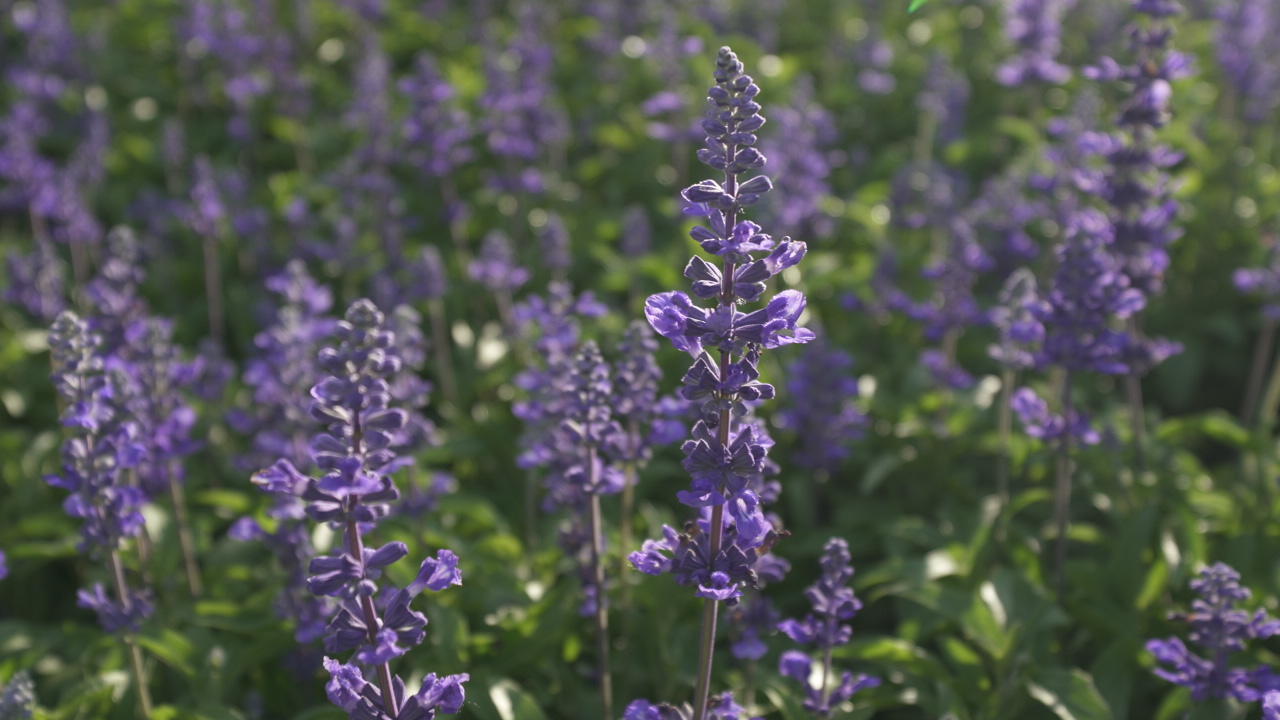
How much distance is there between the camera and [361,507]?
370 centimetres

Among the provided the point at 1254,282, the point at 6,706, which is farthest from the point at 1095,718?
the point at 6,706

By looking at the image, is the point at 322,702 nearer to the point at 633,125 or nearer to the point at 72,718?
the point at 72,718

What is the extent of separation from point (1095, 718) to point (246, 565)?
4569mm

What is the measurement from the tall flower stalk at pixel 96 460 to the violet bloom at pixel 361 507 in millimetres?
1462

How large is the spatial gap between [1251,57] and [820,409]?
648 cm

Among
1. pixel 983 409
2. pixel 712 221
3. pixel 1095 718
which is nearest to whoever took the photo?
pixel 712 221

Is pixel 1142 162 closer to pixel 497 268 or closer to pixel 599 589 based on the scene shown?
pixel 599 589

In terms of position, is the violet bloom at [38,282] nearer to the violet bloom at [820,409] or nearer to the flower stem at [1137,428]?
the violet bloom at [820,409]

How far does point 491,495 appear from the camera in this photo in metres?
7.37

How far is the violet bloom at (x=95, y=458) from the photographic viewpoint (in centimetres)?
462

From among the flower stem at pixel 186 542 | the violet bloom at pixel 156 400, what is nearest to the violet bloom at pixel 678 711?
the violet bloom at pixel 156 400

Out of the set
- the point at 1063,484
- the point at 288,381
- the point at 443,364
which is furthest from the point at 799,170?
the point at 288,381

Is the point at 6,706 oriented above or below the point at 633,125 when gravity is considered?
below

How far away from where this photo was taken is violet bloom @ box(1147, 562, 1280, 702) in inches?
180
